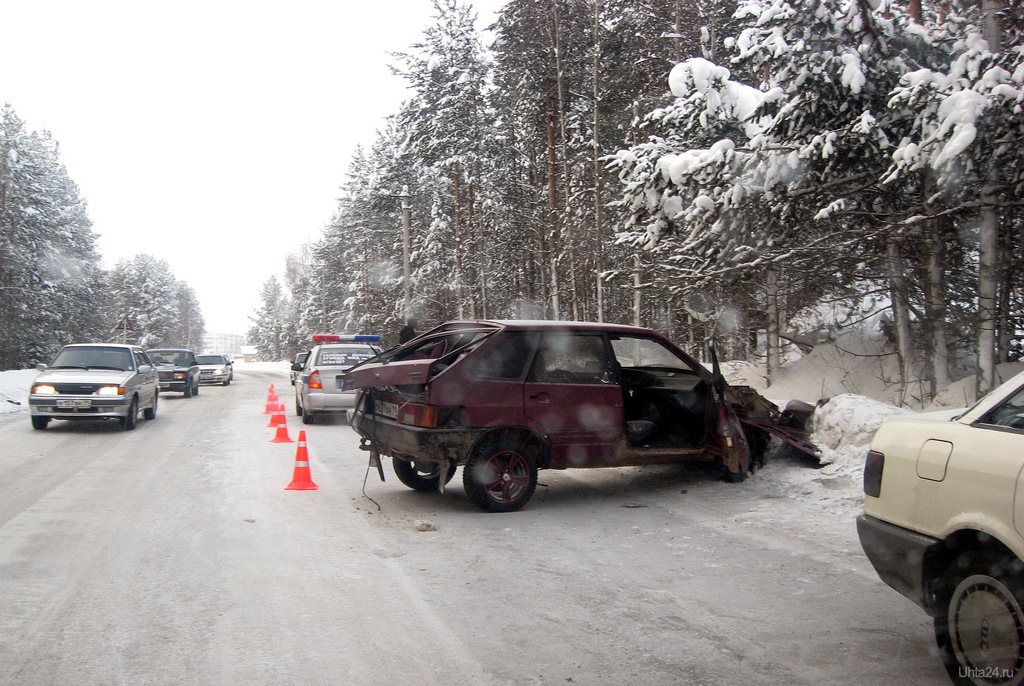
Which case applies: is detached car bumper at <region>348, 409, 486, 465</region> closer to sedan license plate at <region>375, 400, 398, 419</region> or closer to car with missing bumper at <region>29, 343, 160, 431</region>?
sedan license plate at <region>375, 400, 398, 419</region>

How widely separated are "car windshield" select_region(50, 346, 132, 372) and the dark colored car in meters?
9.84

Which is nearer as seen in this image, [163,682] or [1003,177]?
[163,682]

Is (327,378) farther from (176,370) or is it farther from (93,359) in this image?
(176,370)

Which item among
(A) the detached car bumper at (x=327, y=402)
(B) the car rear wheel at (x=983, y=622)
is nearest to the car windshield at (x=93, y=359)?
(A) the detached car bumper at (x=327, y=402)

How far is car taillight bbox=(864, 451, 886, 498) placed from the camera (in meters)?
3.86

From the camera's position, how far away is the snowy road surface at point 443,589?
149 inches

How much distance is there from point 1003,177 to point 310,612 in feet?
29.9

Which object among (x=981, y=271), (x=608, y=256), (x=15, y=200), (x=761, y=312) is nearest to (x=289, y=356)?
(x=15, y=200)

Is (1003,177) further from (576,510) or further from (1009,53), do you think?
(576,510)

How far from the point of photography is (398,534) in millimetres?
6539

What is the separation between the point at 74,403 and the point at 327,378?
469 cm

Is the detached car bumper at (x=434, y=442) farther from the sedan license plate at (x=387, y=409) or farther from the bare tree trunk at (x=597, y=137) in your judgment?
the bare tree trunk at (x=597, y=137)

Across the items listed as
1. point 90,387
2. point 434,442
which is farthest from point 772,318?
point 90,387

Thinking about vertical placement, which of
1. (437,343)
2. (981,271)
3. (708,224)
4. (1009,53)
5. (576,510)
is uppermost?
(1009,53)
